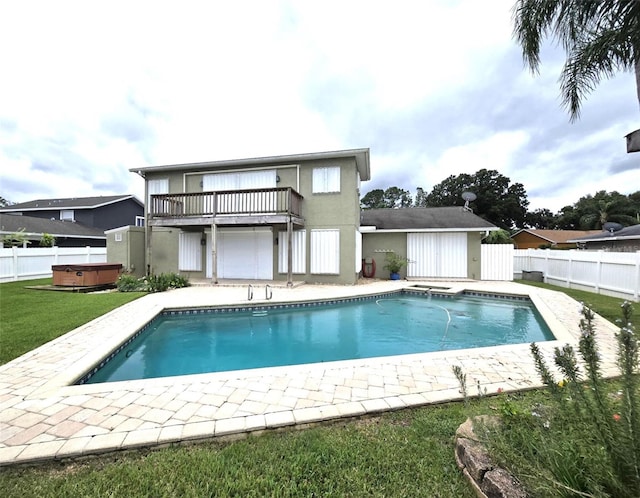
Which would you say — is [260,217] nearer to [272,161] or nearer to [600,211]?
[272,161]

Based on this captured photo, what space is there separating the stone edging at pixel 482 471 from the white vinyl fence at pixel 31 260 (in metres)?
17.5

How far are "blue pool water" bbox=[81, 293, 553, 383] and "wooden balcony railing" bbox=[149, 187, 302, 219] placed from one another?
15.9 feet

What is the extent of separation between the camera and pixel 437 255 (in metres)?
14.5

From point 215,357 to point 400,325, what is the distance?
14.7 ft

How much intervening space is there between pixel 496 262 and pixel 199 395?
48.4 ft

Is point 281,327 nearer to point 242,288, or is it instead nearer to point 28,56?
A: point 242,288

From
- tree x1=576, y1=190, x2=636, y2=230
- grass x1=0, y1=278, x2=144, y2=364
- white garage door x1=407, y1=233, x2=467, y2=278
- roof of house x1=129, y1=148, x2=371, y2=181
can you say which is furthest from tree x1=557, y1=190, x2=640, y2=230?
grass x1=0, y1=278, x2=144, y2=364

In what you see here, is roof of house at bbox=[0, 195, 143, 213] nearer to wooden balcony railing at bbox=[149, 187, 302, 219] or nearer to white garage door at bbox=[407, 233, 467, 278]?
wooden balcony railing at bbox=[149, 187, 302, 219]

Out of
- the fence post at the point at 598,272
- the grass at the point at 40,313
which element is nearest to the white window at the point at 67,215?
the grass at the point at 40,313

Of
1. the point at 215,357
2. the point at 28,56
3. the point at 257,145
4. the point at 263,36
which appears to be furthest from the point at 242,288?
the point at 257,145

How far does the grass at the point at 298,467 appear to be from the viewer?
193 centimetres

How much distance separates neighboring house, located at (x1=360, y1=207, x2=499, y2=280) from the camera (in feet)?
46.4

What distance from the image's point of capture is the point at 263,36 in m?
10.1

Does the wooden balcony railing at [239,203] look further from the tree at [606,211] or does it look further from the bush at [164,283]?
the tree at [606,211]
